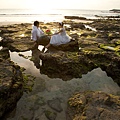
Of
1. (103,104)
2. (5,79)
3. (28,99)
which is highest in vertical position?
(5,79)

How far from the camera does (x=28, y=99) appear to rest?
5535 mm

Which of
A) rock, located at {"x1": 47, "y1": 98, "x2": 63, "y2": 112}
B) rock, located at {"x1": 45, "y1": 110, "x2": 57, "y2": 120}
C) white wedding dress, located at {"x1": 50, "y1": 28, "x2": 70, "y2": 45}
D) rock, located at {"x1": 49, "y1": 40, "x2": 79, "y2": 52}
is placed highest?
white wedding dress, located at {"x1": 50, "y1": 28, "x2": 70, "y2": 45}

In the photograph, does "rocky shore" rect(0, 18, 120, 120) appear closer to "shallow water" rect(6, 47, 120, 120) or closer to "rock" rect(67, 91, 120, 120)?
"rock" rect(67, 91, 120, 120)

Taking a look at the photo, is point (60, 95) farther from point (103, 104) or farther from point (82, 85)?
point (103, 104)

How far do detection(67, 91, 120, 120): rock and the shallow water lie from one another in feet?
1.43

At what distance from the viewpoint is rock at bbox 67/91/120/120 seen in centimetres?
404

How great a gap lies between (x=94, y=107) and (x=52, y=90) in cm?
224

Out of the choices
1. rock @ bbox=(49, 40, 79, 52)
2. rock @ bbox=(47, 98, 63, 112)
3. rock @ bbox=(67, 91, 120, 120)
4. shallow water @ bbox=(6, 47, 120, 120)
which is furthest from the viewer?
rock @ bbox=(49, 40, 79, 52)

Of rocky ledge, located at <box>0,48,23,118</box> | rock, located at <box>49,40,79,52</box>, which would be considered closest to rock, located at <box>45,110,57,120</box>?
rocky ledge, located at <box>0,48,23,118</box>

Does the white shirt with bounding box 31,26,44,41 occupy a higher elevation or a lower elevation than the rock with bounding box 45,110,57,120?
higher

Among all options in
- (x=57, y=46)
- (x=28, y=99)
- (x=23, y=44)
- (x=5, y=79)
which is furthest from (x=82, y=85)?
(x=23, y=44)

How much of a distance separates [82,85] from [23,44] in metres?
7.13

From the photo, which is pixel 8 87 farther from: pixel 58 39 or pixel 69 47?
pixel 58 39

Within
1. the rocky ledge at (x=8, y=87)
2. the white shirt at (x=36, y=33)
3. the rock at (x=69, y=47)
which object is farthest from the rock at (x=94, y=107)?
the white shirt at (x=36, y=33)
